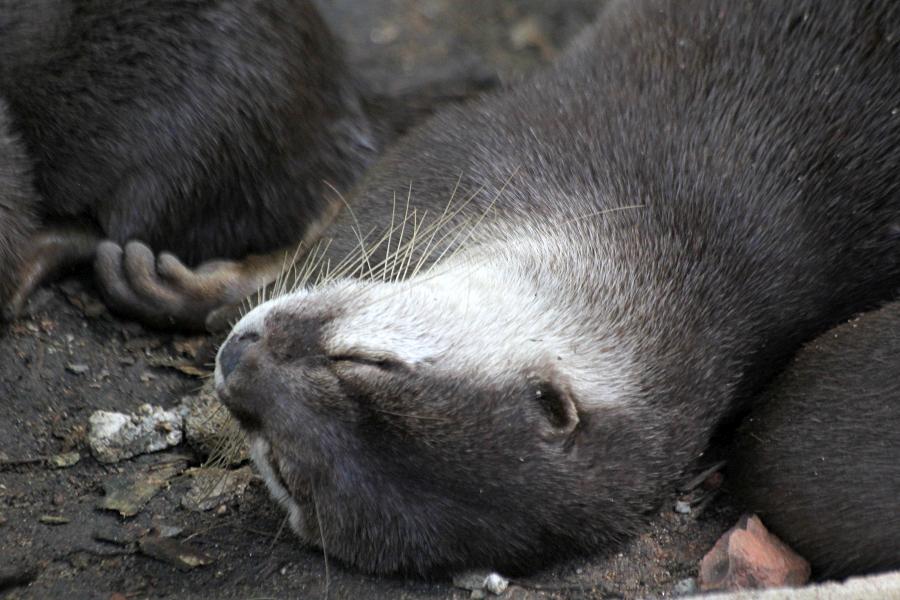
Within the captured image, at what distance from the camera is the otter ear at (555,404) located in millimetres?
2174

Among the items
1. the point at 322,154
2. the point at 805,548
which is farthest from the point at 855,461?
the point at 322,154

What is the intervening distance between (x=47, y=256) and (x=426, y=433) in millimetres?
1265

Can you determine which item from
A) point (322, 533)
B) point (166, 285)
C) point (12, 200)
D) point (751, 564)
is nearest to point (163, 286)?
point (166, 285)

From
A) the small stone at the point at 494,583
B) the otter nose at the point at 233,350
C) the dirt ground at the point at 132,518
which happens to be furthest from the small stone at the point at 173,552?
the small stone at the point at 494,583

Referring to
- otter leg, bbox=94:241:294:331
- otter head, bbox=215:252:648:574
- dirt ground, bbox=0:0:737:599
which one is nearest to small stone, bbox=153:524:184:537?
dirt ground, bbox=0:0:737:599

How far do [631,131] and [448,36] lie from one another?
185 centimetres

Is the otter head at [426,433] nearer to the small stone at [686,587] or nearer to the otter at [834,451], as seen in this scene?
the small stone at [686,587]

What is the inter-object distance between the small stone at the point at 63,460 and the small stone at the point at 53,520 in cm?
16

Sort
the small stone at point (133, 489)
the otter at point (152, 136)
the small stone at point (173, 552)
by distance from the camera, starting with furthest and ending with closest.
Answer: the otter at point (152, 136) → the small stone at point (133, 489) → the small stone at point (173, 552)

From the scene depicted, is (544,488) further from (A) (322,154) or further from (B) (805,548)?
(A) (322,154)

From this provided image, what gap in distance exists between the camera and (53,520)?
2363mm

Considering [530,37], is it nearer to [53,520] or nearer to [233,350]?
[233,350]

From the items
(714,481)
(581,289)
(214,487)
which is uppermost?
(581,289)

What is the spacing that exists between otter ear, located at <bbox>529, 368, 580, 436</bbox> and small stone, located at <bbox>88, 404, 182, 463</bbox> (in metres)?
0.89
